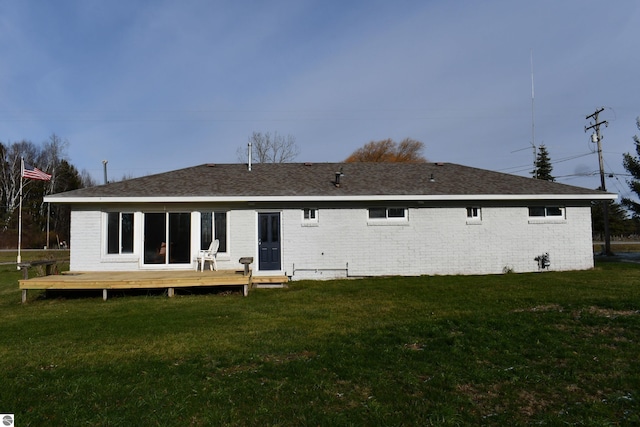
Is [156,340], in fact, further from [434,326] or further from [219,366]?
[434,326]

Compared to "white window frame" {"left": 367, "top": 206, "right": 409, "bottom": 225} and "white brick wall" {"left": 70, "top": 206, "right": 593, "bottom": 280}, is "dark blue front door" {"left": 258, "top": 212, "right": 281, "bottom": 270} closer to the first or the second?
"white brick wall" {"left": 70, "top": 206, "right": 593, "bottom": 280}

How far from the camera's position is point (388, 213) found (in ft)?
42.7

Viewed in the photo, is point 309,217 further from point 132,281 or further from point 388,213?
point 132,281

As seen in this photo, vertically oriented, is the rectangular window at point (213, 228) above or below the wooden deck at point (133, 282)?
above

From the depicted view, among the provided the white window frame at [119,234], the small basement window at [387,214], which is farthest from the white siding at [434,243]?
the white window frame at [119,234]

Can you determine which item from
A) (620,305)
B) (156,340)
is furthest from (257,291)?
(620,305)

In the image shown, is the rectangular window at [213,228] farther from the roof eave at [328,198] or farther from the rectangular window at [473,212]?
the rectangular window at [473,212]

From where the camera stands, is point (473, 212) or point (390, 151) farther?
point (390, 151)

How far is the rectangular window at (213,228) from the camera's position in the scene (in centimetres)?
1256

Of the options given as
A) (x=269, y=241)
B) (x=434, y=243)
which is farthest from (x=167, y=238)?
(x=434, y=243)

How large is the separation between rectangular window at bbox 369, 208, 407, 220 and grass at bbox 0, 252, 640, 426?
472 centimetres

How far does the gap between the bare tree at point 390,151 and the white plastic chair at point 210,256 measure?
1212 inches

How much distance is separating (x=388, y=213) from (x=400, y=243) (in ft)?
3.52

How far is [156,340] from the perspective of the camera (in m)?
5.80
